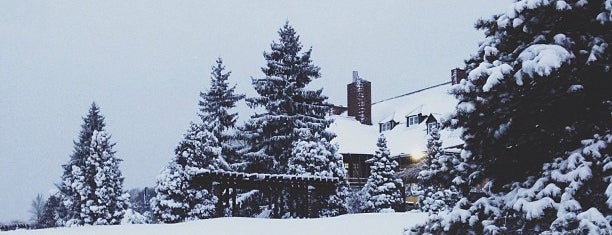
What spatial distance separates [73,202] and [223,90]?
41.7 feet

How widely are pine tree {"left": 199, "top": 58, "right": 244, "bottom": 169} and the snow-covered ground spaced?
21.3m

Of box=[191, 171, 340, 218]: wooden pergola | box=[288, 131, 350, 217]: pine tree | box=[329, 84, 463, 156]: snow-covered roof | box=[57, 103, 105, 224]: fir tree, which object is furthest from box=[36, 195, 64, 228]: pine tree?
box=[191, 171, 340, 218]: wooden pergola

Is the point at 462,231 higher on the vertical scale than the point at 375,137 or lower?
lower

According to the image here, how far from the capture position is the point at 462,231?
8.48 metres

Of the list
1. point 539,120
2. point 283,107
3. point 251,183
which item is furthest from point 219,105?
point 539,120

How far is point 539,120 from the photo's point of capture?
27.5 ft

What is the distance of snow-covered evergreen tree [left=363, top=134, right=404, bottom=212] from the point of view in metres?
30.0

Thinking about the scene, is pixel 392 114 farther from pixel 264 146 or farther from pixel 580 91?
pixel 580 91

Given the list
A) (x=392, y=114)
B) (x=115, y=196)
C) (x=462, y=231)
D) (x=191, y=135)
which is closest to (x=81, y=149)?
(x=115, y=196)

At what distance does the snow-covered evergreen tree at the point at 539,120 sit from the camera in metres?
7.45

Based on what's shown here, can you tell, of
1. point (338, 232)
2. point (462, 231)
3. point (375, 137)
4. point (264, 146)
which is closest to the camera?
point (462, 231)

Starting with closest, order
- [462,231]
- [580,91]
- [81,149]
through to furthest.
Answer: [580,91], [462,231], [81,149]

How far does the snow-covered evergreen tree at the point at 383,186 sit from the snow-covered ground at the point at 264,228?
→ 13.8 m

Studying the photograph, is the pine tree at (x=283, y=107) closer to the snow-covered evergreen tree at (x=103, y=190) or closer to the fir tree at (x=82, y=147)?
the snow-covered evergreen tree at (x=103, y=190)
